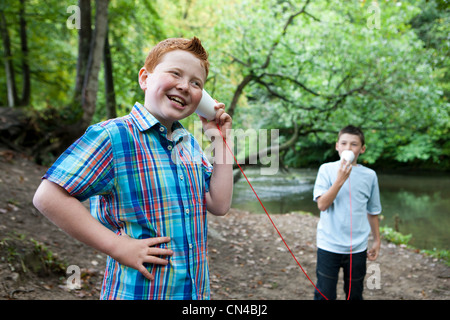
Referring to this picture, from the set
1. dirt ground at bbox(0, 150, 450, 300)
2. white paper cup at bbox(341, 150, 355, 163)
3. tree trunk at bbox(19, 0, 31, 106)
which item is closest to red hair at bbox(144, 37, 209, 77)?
white paper cup at bbox(341, 150, 355, 163)

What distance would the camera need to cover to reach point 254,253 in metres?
6.19

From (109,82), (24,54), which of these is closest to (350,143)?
(109,82)

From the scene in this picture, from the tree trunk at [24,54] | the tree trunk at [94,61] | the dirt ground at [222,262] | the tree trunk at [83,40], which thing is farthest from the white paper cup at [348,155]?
the tree trunk at [24,54]

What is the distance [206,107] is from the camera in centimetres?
142

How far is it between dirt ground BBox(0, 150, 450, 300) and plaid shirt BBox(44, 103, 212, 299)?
7.44 feet

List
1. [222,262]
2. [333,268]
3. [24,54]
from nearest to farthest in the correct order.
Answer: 1. [333,268]
2. [222,262]
3. [24,54]

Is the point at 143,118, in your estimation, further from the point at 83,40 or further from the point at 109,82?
the point at 109,82

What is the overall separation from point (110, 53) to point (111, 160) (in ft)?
24.2

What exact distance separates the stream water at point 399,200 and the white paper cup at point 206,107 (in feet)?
25.2

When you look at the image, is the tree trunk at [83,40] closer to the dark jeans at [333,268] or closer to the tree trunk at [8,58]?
the tree trunk at [8,58]

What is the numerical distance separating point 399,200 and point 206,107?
13.4m

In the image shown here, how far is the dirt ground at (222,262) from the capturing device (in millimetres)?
3340
